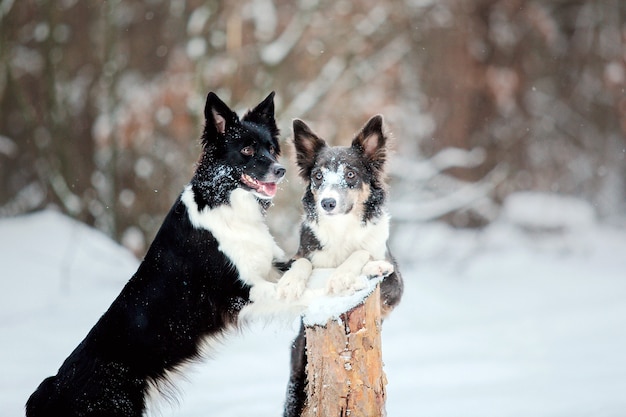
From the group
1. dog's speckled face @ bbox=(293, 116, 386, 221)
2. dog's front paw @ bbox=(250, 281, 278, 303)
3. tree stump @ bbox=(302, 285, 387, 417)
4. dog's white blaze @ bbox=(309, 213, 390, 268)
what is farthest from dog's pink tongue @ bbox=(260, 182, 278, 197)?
tree stump @ bbox=(302, 285, 387, 417)

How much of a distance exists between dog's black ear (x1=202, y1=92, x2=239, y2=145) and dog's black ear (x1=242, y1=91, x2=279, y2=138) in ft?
0.70

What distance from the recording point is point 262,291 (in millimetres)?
4191

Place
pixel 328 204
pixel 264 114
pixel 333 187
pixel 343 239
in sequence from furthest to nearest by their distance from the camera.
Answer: pixel 264 114 → pixel 343 239 → pixel 333 187 → pixel 328 204

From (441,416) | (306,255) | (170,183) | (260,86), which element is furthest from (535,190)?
(306,255)

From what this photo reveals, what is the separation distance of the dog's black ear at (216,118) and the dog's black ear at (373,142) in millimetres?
792

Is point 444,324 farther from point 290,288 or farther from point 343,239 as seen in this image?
point 290,288

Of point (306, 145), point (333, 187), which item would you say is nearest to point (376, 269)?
point (333, 187)

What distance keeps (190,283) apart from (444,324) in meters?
5.07

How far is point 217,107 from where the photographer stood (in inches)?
171

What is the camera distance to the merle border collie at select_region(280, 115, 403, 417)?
169 inches

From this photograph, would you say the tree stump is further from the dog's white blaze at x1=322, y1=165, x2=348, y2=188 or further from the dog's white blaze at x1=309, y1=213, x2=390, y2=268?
the dog's white blaze at x1=322, y1=165, x2=348, y2=188

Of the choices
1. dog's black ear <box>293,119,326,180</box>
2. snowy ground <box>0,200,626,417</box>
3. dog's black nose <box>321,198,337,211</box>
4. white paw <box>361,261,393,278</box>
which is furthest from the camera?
snowy ground <box>0,200,626,417</box>

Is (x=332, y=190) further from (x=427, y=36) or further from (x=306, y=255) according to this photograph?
(x=427, y=36)

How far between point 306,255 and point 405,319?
4716 millimetres
